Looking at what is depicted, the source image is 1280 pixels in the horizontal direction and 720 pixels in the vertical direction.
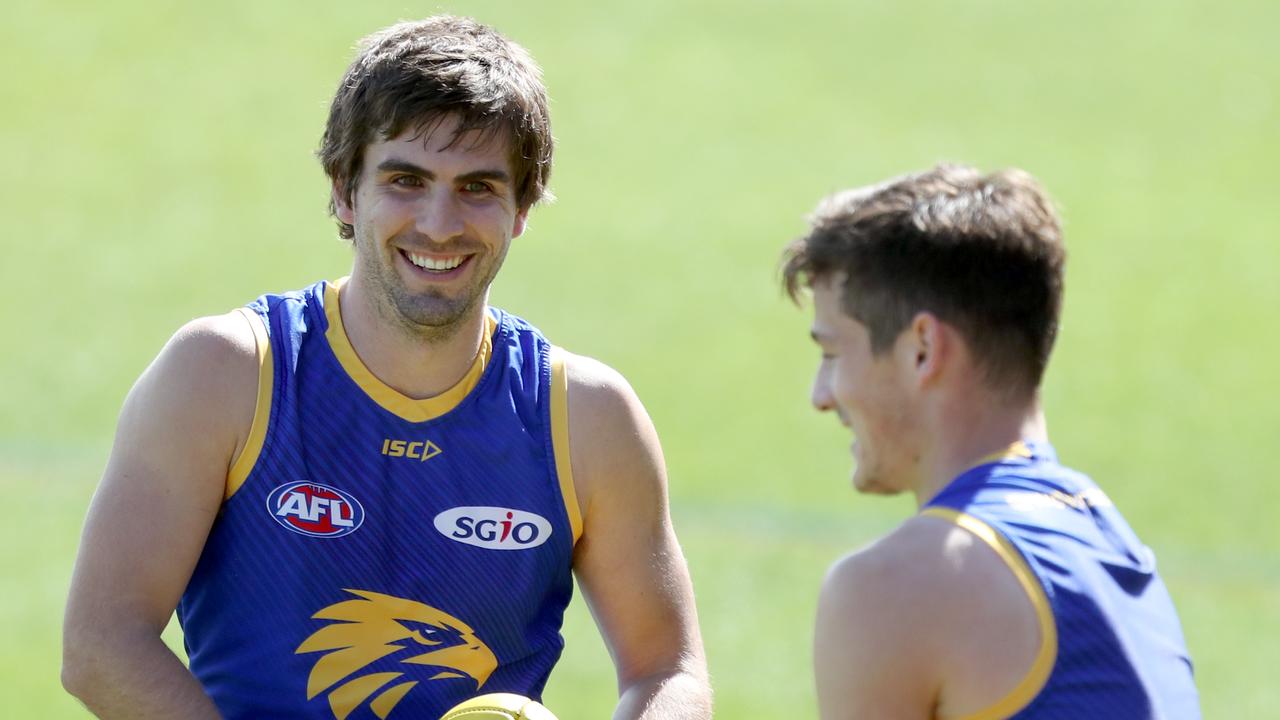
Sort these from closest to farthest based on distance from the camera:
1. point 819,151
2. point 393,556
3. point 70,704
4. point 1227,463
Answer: point 393,556, point 70,704, point 1227,463, point 819,151

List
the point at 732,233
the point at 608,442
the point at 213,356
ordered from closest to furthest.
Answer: the point at 213,356
the point at 608,442
the point at 732,233

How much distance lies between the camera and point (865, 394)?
3.41 meters

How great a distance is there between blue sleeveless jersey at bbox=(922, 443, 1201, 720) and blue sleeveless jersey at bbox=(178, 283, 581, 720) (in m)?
1.38

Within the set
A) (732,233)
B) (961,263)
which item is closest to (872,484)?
(961,263)

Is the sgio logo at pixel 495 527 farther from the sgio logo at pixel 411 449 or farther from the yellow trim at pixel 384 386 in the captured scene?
the yellow trim at pixel 384 386

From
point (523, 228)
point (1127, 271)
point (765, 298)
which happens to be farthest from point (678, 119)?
point (523, 228)

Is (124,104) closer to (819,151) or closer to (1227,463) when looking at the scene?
(819,151)

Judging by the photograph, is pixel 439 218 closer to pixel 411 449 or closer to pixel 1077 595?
pixel 411 449

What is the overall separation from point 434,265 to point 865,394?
50.2 inches

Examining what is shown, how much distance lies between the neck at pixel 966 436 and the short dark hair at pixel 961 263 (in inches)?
2.3

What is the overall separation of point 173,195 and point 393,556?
19937mm

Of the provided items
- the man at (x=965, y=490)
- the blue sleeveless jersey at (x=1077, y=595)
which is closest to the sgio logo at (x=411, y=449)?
the man at (x=965, y=490)

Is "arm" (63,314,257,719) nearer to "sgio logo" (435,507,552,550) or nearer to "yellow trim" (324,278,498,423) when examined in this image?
"yellow trim" (324,278,498,423)

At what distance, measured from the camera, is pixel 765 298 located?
20.6 meters
